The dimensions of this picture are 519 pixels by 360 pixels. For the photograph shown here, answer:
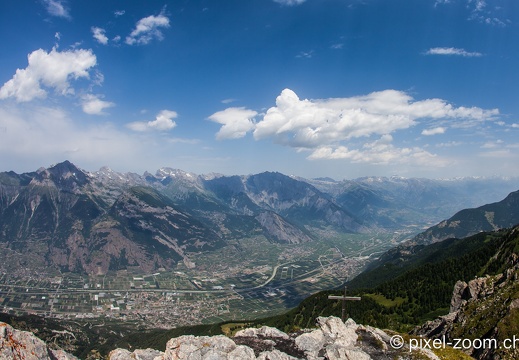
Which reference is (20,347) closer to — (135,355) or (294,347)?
(135,355)

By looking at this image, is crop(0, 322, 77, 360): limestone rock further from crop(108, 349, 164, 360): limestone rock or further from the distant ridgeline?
the distant ridgeline

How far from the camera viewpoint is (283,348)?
41.7 m

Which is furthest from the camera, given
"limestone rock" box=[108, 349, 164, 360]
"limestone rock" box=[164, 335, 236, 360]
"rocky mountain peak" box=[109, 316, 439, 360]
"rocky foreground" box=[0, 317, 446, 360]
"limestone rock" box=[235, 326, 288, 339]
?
"limestone rock" box=[235, 326, 288, 339]

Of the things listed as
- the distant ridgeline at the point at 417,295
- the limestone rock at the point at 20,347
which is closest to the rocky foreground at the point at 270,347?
the limestone rock at the point at 20,347

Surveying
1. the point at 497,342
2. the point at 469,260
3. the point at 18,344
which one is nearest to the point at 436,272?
the point at 469,260

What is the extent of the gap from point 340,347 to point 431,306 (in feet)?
343

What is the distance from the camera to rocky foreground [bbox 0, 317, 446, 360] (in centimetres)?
3791

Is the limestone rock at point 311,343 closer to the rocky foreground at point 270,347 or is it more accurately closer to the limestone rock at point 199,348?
the rocky foreground at point 270,347

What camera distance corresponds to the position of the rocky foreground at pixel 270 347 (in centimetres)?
3791

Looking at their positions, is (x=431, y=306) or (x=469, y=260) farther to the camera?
(x=469, y=260)

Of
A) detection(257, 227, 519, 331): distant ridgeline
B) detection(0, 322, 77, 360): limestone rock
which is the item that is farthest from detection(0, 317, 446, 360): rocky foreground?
detection(257, 227, 519, 331): distant ridgeline

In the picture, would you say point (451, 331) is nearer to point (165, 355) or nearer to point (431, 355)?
point (431, 355)

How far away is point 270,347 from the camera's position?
1651 inches

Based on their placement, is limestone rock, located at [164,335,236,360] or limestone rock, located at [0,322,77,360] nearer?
limestone rock, located at [164,335,236,360]
